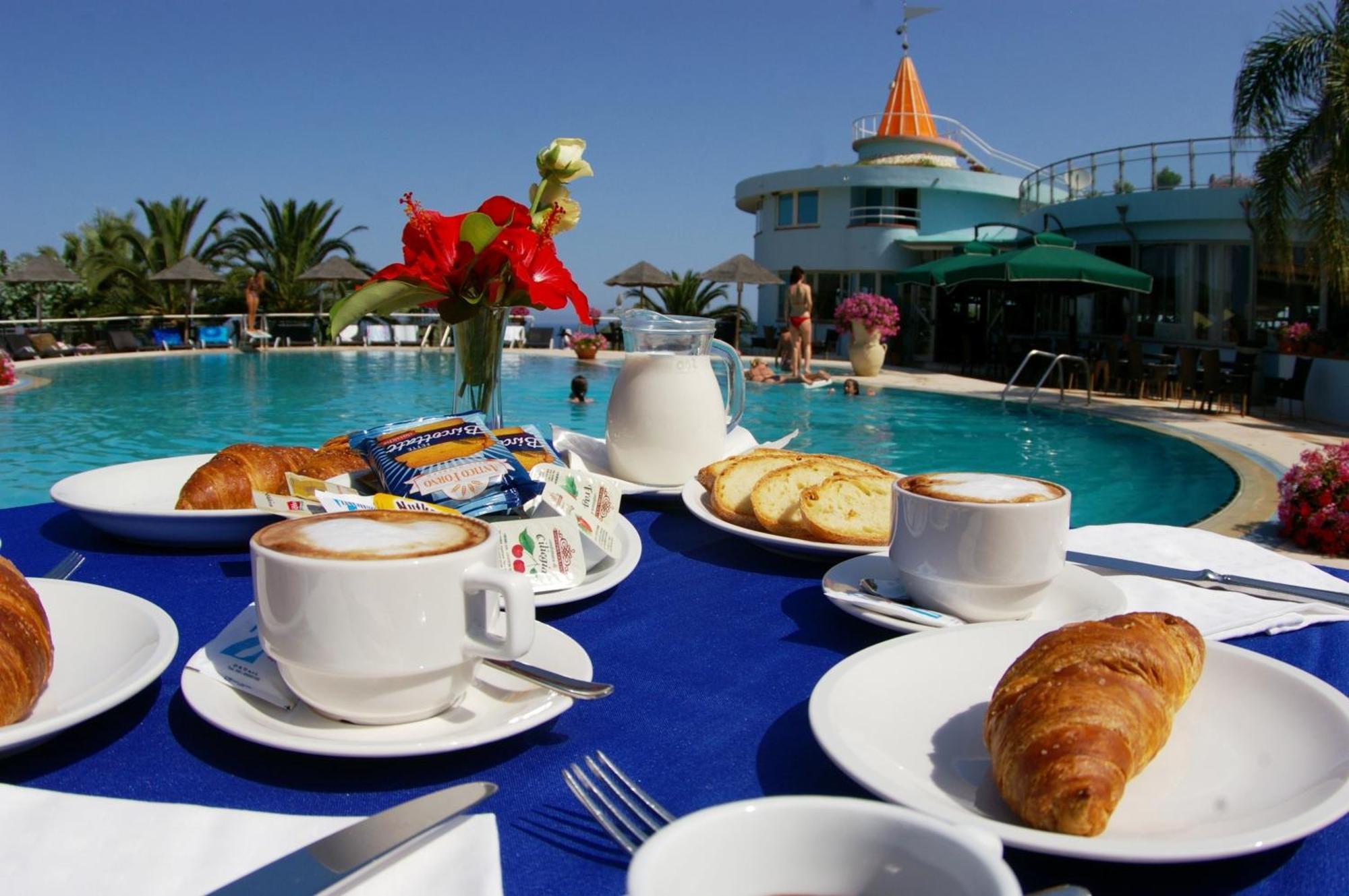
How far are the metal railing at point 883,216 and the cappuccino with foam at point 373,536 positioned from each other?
89.1 ft

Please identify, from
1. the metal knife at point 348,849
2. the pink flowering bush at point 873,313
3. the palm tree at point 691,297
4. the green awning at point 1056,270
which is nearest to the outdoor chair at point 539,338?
the palm tree at point 691,297

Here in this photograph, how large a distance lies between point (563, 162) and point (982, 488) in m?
1.15

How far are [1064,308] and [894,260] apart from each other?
22.1 feet

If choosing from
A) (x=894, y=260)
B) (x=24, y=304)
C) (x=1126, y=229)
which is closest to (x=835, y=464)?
(x=1126, y=229)

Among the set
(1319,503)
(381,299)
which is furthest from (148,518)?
(1319,503)

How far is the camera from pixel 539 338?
96.3ft

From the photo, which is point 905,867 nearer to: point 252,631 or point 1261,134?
point 252,631

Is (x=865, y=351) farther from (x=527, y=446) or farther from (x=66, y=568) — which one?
(x=66, y=568)

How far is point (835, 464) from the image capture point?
168 cm

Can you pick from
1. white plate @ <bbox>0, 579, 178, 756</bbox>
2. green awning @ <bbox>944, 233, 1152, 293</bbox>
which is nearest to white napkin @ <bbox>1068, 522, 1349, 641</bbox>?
white plate @ <bbox>0, 579, 178, 756</bbox>

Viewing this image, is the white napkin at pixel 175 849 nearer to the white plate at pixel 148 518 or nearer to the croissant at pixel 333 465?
the white plate at pixel 148 518

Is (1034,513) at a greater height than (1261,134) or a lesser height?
lesser

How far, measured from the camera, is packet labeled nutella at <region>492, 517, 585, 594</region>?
1181mm

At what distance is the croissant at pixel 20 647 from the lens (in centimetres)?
76
